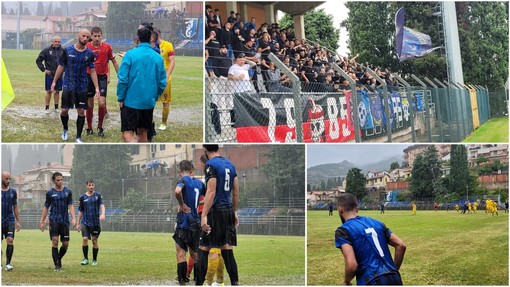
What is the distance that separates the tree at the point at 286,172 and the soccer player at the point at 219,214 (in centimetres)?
200

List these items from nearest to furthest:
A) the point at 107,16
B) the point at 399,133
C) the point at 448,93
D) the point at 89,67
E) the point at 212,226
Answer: the point at 212,226
the point at 89,67
the point at 107,16
the point at 399,133
the point at 448,93

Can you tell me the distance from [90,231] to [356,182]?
3.73m

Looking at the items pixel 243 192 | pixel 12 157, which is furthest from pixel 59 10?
pixel 243 192

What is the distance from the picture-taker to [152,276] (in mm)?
9422

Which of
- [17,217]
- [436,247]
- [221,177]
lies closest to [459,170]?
[436,247]

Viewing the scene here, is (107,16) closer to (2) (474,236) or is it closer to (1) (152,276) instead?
(1) (152,276)

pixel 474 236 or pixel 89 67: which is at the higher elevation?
pixel 89 67

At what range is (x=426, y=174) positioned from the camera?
33.9 ft

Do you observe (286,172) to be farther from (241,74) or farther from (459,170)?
(459,170)

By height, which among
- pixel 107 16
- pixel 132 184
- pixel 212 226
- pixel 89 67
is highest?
pixel 107 16

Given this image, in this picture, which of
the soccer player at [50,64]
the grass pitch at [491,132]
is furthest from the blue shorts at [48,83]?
the grass pitch at [491,132]

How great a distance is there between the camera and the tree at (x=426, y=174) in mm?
10312

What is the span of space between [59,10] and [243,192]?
12.0 ft

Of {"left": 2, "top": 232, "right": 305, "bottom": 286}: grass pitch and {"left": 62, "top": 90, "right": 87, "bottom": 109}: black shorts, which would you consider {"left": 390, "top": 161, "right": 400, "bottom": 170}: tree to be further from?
{"left": 62, "top": 90, "right": 87, "bottom": 109}: black shorts
